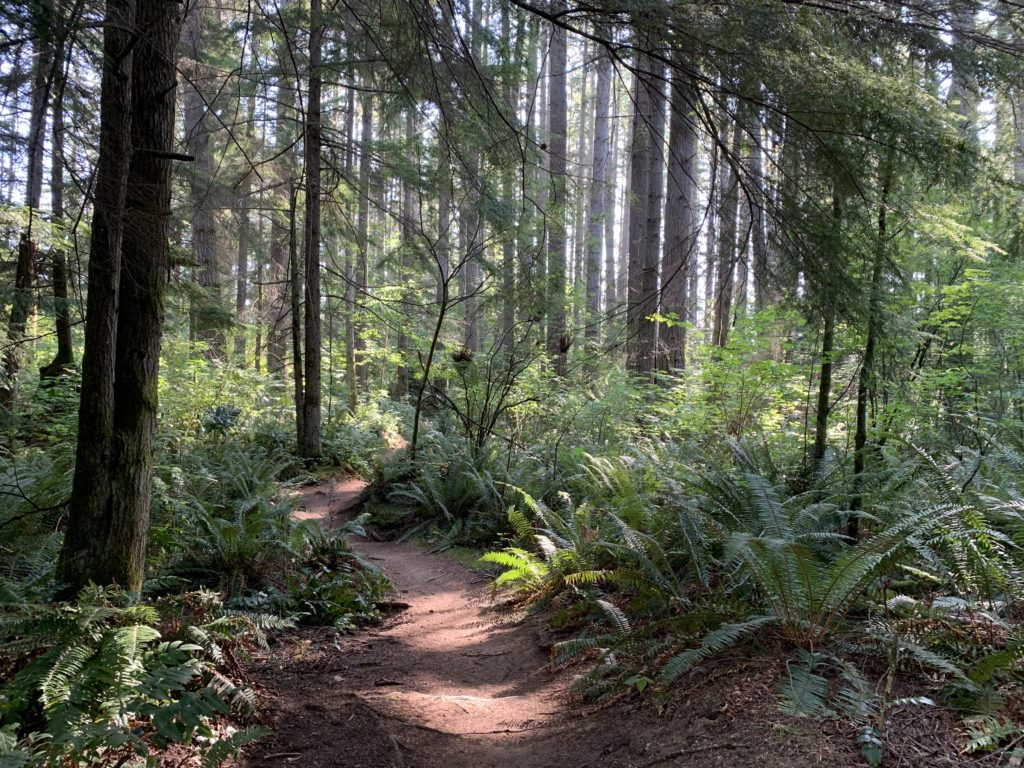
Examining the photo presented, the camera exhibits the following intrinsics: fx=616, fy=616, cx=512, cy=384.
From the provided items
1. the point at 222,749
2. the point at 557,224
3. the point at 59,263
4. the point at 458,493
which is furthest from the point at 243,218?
the point at 222,749

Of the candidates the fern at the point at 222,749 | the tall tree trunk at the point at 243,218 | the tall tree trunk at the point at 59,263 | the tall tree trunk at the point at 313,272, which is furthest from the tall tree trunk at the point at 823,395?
the tall tree trunk at the point at 313,272

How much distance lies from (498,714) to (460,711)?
8.6 inches

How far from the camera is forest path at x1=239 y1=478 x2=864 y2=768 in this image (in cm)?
268

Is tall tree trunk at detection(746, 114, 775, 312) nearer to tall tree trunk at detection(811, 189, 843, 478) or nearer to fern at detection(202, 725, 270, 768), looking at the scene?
tall tree trunk at detection(811, 189, 843, 478)

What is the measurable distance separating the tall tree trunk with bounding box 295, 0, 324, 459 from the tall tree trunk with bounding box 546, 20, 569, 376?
12.3 feet

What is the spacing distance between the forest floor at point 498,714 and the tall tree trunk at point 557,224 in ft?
10.3

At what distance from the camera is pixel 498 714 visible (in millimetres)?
3531

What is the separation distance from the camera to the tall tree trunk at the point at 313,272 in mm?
9617

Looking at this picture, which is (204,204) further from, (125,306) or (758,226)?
(758,226)

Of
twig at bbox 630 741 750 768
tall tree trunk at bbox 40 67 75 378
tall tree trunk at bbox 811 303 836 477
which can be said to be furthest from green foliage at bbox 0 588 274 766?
tall tree trunk at bbox 811 303 836 477

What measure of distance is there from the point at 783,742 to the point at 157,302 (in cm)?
384

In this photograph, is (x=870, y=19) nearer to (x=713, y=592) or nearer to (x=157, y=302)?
(x=713, y=592)

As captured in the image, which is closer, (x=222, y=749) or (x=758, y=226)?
(x=222, y=749)

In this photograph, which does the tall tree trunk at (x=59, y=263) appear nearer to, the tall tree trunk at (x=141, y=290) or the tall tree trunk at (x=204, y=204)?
the tall tree trunk at (x=141, y=290)
